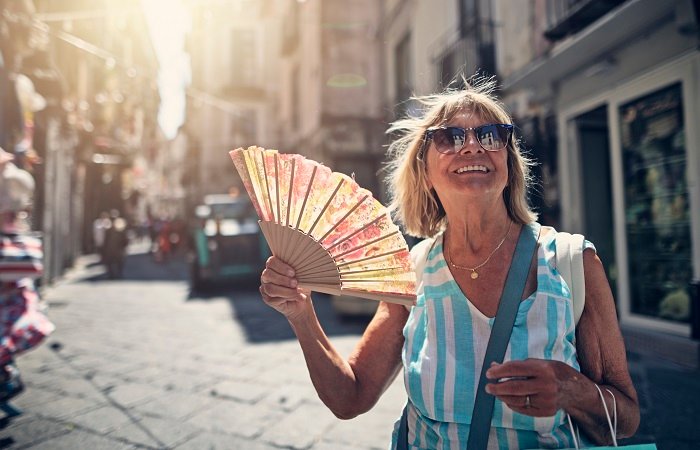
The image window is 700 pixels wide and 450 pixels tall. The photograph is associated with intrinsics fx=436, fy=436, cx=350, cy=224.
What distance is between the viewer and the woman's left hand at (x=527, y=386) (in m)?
0.91

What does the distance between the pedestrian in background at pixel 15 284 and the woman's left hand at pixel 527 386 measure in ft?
10.5

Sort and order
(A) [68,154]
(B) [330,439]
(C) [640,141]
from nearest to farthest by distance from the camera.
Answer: (B) [330,439] → (C) [640,141] → (A) [68,154]

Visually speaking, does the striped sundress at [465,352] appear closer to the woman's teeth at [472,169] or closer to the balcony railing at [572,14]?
the woman's teeth at [472,169]

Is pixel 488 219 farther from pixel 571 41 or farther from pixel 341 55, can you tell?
pixel 341 55

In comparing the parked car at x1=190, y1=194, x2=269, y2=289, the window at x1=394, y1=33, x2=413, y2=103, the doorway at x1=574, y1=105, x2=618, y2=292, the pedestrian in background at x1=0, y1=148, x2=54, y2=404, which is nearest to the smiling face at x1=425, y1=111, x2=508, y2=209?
the pedestrian in background at x1=0, y1=148, x2=54, y2=404

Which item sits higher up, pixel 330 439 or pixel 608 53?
pixel 608 53

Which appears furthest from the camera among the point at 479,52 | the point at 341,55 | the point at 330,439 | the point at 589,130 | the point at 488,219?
the point at 341,55

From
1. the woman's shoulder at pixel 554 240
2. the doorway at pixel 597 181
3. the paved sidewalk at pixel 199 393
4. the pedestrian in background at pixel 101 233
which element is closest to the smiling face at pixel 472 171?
the woman's shoulder at pixel 554 240

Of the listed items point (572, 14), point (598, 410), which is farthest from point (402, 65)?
point (598, 410)

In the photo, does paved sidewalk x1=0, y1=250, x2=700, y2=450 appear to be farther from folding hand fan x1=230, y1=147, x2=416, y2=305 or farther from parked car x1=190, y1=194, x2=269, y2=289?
parked car x1=190, y1=194, x2=269, y2=289

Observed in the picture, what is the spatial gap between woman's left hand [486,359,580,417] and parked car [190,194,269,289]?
8.64 m

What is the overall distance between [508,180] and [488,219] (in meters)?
0.18

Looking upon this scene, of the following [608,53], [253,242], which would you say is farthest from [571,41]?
[253,242]

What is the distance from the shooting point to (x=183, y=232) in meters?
20.5
